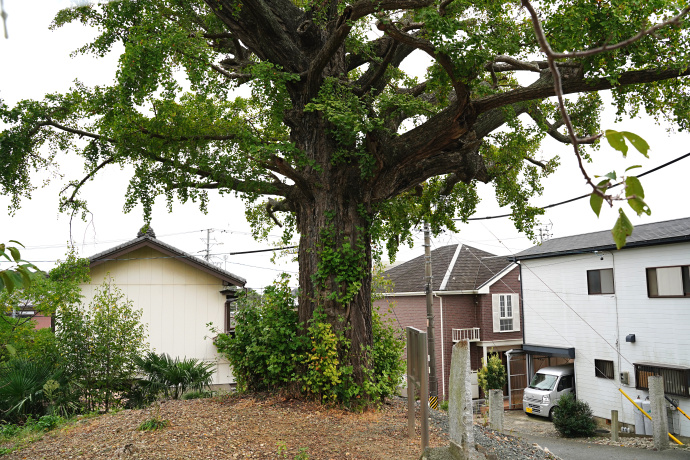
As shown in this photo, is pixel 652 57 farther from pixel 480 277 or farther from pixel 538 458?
pixel 480 277

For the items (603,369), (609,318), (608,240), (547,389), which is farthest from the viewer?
(547,389)

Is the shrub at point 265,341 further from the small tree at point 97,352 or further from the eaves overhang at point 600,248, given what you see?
the eaves overhang at point 600,248

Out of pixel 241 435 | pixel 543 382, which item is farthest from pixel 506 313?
pixel 241 435

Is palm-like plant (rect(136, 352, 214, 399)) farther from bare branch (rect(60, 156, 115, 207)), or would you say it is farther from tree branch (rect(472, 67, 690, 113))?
tree branch (rect(472, 67, 690, 113))

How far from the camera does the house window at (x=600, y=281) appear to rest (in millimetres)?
20516

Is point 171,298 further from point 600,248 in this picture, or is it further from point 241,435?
point 600,248

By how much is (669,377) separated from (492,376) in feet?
23.8

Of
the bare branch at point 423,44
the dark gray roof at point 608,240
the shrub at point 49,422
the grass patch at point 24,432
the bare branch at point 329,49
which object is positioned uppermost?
the bare branch at point 329,49

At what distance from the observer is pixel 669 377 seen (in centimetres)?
1778

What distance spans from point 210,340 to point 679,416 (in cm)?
1541

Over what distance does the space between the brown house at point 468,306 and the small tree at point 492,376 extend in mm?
1666

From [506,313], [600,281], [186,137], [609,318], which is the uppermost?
[186,137]

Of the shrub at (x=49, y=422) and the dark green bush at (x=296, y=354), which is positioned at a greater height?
the dark green bush at (x=296, y=354)

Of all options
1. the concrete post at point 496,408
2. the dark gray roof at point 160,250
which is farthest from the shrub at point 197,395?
the concrete post at point 496,408
